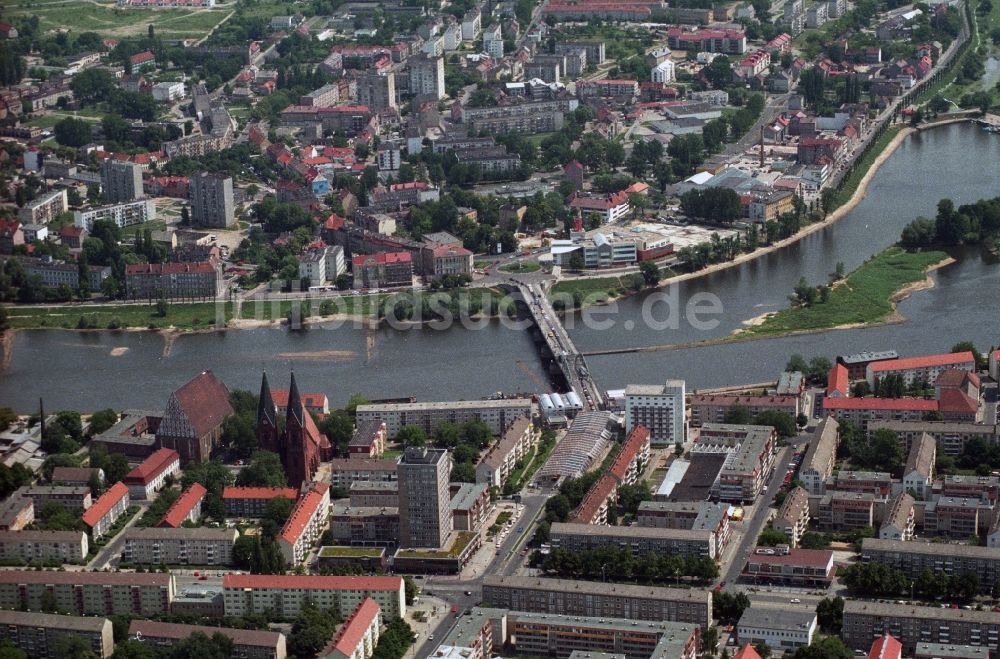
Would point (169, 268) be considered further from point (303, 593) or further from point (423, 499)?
point (303, 593)

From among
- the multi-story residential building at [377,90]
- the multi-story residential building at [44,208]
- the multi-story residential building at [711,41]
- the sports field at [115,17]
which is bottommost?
the multi-story residential building at [44,208]

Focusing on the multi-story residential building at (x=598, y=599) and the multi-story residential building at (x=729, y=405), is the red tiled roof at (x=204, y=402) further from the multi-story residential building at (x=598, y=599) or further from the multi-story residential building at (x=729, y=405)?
the multi-story residential building at (x=729, y=405)

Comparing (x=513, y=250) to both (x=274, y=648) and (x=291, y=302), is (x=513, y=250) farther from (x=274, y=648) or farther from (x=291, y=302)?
(x=274, y=648)

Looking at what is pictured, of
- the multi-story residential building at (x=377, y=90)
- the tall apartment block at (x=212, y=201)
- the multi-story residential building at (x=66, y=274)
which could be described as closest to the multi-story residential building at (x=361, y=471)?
the multi-story residential building at (x=66, y=274)

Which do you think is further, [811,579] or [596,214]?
[596,214]

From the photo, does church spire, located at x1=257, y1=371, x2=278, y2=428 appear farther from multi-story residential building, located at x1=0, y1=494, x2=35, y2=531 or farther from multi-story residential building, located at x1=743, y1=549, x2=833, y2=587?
multi-story residential building, located at x1=743, y1=549, x2=833, y2=587

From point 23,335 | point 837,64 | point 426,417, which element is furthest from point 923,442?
point 837,64
